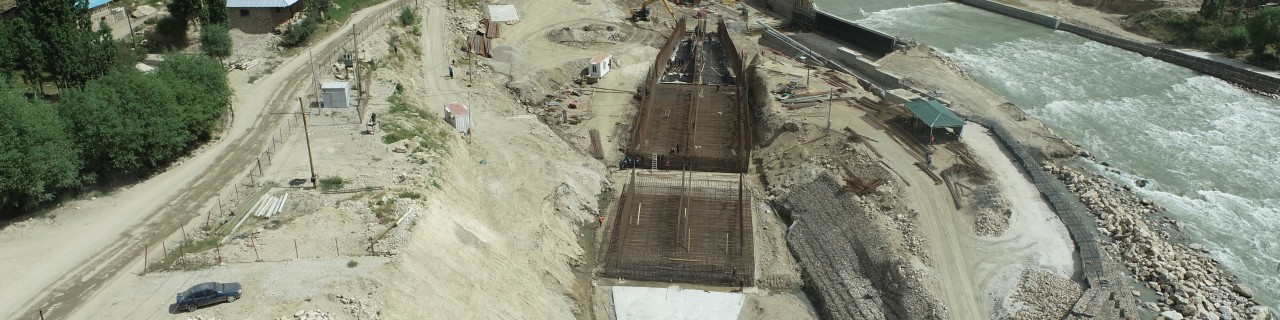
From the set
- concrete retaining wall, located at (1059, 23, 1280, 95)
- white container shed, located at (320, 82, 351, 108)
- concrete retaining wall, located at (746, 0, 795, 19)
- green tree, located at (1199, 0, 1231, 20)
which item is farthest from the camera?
concrete retaining wall, located at (746, 0, 795, 19)

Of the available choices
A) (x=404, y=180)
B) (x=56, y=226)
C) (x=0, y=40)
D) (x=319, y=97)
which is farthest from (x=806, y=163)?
(x=0, y=40)

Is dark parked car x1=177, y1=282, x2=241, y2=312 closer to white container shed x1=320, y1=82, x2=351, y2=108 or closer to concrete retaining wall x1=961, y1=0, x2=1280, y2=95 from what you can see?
white container shed x1=320, y1=82, x2=351, y2=108

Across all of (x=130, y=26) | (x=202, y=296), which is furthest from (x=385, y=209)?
(x=130, y=26)

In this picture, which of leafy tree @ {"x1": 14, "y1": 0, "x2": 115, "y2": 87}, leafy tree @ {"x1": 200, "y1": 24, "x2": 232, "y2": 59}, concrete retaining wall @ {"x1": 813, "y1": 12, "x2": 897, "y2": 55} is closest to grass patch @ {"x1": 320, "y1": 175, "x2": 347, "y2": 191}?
leafy tree @ {"x1": 14, "y1": 0, "x2": 115, "y2": 87}

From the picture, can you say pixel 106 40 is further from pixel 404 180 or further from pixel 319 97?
pixel 404 180

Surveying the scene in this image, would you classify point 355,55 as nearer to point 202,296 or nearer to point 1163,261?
point 202,296

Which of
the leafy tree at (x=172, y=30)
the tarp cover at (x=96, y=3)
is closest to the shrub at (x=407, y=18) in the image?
the leafy tree at (x=172, y=30)
